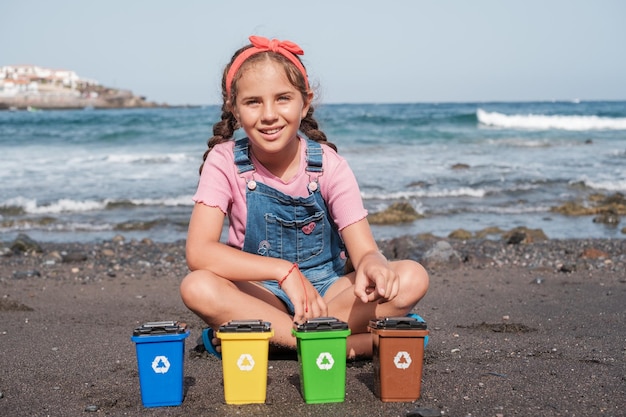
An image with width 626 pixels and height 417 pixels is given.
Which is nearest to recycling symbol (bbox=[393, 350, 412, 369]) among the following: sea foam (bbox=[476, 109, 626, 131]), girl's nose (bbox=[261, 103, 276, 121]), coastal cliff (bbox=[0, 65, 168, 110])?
girl's nose (bbox=[261, 103, 276, 121])

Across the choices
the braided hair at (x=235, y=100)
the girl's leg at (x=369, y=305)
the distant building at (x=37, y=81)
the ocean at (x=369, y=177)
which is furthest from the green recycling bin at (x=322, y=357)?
the distant building at (x=37, y=81)

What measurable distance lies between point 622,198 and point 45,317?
369 inches

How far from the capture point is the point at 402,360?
2.68 metres

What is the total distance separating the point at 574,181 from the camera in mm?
13398

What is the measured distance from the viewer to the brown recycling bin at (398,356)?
8.70 ft

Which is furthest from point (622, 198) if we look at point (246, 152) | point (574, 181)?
point (246, 152)

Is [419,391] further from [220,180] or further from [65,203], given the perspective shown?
[65,203]

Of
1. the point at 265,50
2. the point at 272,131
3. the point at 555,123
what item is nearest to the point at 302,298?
the point at 272,131

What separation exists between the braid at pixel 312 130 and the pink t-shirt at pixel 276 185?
163 millimetres

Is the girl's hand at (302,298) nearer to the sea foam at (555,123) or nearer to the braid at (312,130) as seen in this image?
the braid at (312,130)

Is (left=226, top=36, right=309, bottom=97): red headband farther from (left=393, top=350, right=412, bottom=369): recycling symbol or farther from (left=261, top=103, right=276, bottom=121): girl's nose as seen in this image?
(left=393, top=350, right=412, bottom=369): recycling symbol

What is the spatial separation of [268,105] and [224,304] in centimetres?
91

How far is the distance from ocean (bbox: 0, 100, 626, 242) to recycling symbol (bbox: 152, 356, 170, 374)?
178 centimetres

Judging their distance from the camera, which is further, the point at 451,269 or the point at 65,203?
the point at 65,203
